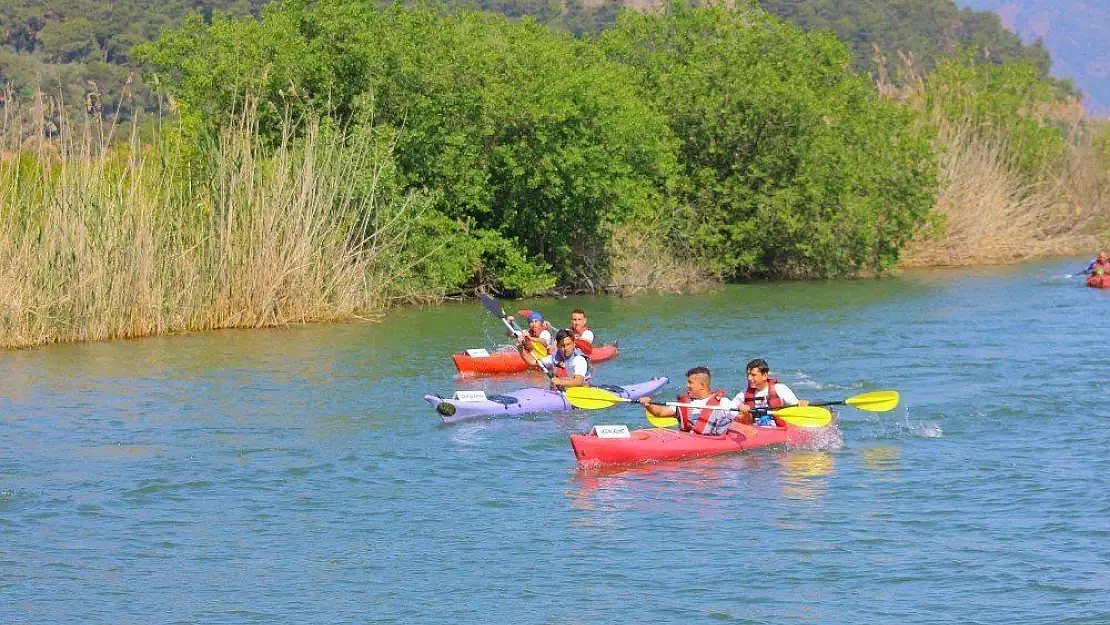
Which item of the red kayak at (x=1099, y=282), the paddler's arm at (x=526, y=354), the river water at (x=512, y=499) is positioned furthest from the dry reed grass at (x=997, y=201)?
the paddler's arm at (x=526, y=354)

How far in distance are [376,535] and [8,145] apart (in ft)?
36.8

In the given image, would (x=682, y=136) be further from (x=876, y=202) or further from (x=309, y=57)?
(x=309, y=57)

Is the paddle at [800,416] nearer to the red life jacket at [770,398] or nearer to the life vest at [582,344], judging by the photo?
the red life jacket at [770,398]

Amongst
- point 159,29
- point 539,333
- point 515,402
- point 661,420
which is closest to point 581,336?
point 539,333

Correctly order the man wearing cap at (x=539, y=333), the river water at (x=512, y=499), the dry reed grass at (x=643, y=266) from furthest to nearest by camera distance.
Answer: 1. the dry reed grass at (x=643, y=266)
2. the man wearing cap at (x=539, y=333)
3. the river water at (x=512, y=499)

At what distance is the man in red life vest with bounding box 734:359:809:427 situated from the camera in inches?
591

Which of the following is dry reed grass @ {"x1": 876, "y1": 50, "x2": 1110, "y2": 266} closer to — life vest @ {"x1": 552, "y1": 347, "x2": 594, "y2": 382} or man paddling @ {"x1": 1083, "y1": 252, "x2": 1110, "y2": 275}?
man paddling @ {"x1": 1083, "y1": 252, "x2": 1110, "y2": 275}

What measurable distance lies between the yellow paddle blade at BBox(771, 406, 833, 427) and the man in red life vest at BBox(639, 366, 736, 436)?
19.0 inches

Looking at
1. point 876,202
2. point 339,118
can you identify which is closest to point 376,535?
point 339,118

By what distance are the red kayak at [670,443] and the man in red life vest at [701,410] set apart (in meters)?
0.13

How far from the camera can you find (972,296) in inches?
1142

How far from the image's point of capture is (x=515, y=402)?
16.7 metres

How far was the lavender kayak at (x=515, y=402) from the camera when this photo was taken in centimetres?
1609

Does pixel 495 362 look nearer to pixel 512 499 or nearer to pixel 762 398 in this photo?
pixel 762 398
